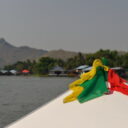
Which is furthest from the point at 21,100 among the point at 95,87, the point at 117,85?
the point at 117,85

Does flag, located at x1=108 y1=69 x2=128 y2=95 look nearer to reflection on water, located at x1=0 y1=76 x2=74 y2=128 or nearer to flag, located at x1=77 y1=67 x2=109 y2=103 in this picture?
flag, located at x1=77 y1=67 x2=109 y2=103

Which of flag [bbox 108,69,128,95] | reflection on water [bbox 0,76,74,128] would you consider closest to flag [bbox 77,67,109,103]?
flag [bbox 108,69,128,95]

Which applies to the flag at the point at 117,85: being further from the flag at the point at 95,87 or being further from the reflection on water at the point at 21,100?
the reflection on water at the point at 21,100

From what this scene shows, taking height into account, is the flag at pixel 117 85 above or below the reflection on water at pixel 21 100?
above

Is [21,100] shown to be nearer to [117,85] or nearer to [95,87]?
[95,87]

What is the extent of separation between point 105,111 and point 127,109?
1.62 ft

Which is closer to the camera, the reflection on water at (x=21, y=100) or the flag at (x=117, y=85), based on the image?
the flag at (x=117, y=85)

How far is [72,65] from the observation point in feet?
637

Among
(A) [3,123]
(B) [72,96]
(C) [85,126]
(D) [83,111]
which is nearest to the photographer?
(C) [85,126]

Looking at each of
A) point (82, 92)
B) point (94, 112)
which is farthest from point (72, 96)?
point (94, 112)

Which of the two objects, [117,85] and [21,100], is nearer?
[117,85]

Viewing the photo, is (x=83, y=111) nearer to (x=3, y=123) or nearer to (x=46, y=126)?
(x=46, y=126)

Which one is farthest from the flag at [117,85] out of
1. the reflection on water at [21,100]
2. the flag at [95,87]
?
the reflection on water at [21,100]

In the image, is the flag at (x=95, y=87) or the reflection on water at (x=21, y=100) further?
the reflection on water at (x=21, y=100)
